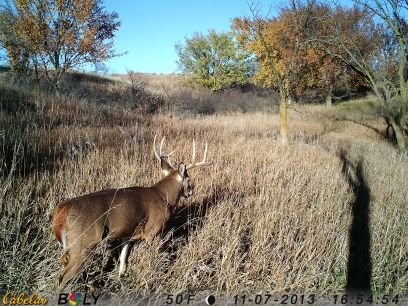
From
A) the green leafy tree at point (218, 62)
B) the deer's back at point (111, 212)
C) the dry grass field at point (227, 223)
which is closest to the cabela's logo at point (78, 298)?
the dry grass field at point (227, 223)

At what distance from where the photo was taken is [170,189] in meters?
3.90

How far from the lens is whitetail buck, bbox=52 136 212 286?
8.96 feet

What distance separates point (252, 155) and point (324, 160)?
2043 millimetres

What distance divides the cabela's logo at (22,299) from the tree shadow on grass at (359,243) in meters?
2.91

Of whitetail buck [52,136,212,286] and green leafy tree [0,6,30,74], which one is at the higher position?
green leafy tree [0,6,30,74]

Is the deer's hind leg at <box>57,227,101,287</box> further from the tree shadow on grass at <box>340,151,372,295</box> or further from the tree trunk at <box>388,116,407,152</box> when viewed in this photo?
the tree trunk at <box>388,116,407,152</box>

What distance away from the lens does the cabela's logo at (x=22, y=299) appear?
271cm

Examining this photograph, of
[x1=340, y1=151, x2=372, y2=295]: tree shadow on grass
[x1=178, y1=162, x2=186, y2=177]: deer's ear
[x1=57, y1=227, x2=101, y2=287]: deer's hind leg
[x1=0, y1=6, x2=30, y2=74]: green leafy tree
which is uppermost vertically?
[x1=0, y1=6, x2=30, y2=74]: green leafy tree

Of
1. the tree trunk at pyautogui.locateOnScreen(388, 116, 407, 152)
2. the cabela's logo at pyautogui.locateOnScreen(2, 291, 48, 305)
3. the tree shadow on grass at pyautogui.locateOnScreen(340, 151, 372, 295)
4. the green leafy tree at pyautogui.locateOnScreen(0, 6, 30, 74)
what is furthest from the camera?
the green leafy tree at pyautogui.locateOnScreen(0, 6, 30, 74)

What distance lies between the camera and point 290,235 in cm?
415

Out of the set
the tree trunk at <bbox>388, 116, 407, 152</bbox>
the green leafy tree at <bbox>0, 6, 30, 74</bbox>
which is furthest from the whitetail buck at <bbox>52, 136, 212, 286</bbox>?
the green leafy tree at <bbox>0, 6, 30, 74</bbox>

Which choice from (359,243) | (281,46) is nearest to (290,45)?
(281,46)

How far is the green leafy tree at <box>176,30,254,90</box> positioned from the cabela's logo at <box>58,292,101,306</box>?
3067 cm

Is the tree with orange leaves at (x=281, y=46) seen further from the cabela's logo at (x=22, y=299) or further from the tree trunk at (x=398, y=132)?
the cabela's logo at (x=22, y=299)
